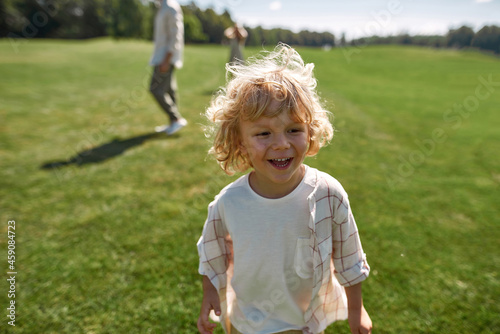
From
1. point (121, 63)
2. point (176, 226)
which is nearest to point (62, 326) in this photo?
point (176, 226)

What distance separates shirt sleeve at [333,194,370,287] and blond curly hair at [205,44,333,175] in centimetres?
37

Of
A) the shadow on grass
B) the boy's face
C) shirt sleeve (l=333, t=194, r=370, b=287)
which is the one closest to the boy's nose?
the boy's face

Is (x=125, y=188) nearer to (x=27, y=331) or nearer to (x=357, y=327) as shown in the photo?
(x=27, y=331)

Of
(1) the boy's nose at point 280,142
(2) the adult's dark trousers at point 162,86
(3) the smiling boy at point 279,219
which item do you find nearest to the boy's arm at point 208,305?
(3) the smiling boy at point 279,219

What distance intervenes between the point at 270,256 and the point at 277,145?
1.66 feet

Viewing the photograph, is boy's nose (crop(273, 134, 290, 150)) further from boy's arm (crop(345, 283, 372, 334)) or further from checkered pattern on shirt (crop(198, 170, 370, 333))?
boy's arm (crop(345, 283, 372, 334))

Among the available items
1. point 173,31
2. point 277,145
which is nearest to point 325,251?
point 277,145

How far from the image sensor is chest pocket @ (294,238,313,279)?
139 centimetres

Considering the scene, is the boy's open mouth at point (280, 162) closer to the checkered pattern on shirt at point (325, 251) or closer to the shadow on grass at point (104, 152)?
the checkered pattern on shirt at point (325, 251)

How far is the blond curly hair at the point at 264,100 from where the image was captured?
1.30 metres

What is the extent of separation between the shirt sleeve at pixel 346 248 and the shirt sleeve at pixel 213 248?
0.54 meters

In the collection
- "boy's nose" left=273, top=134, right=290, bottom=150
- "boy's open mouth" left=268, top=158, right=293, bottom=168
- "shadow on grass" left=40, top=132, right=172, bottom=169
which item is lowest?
"shadow on grass" left=40, top=132, right=172, bottom=169

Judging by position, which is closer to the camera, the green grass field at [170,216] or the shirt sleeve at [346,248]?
the shirt sleeve at [346,248]

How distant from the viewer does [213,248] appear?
1519 millimetres
